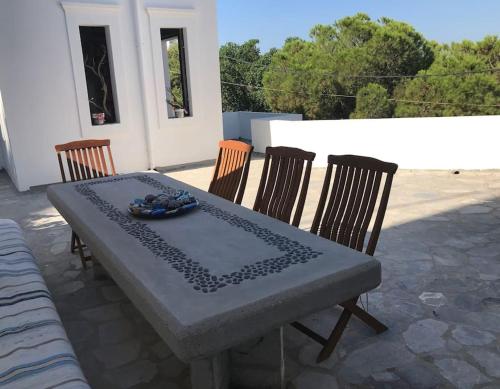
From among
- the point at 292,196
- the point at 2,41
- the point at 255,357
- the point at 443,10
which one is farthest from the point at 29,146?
the point at 443,10

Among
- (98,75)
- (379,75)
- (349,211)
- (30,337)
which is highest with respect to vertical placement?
(98,75)

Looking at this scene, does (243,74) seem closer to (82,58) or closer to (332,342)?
(82,58)

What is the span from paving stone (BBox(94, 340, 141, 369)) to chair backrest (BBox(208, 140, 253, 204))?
1.15 meters

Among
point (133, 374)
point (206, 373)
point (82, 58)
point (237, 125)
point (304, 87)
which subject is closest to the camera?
point (206, 373)

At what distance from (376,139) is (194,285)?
5.72 m

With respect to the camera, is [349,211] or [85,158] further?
[85,158]

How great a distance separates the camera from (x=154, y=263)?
5.64 feet

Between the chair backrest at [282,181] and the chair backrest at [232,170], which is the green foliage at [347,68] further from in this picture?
the chair backrest at [282,181]

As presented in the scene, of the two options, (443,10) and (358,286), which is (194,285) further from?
(443,10)

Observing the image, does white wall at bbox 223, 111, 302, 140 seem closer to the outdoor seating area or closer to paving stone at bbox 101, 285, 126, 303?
the outdoor seating area

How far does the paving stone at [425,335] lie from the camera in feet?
7.37

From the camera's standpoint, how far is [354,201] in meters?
2.34

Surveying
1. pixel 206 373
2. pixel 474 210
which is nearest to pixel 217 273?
pixel 206 373

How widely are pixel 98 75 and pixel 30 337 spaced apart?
5995 mm
